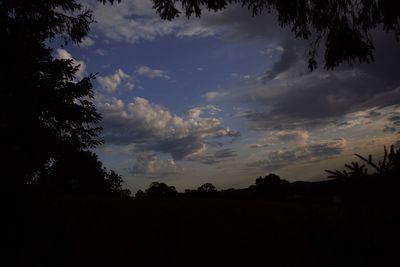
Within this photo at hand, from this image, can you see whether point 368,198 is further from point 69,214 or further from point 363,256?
point 69,214

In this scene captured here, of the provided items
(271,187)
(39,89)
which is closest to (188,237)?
(39,89)

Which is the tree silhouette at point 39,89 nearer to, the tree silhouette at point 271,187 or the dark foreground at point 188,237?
the dark foreground at point 188,237

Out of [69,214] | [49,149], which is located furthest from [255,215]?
[49,149]

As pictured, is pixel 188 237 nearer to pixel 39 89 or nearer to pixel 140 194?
pixel 39 89

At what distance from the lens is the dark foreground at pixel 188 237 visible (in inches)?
268

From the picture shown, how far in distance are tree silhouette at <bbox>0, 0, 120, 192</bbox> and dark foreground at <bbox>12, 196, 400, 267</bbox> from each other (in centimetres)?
381

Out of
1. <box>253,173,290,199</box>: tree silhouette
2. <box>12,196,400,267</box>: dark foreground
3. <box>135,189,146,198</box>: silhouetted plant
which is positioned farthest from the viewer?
<box>253,173,290,199</box>: tree silhouette

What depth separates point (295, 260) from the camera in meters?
8.10

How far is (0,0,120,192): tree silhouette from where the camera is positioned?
45.4ft

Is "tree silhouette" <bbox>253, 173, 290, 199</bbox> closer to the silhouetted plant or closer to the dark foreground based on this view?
the silhouetted plant

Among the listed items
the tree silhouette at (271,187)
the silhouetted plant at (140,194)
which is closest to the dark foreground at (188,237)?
the silhouetted plant at (140,194)

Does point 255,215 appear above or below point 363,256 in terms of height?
above

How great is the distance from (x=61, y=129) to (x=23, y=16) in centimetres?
382

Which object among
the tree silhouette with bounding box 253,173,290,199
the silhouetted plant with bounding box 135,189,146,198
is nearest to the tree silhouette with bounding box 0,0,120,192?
the silhouetted plant with bounding box 135,189,146,198
